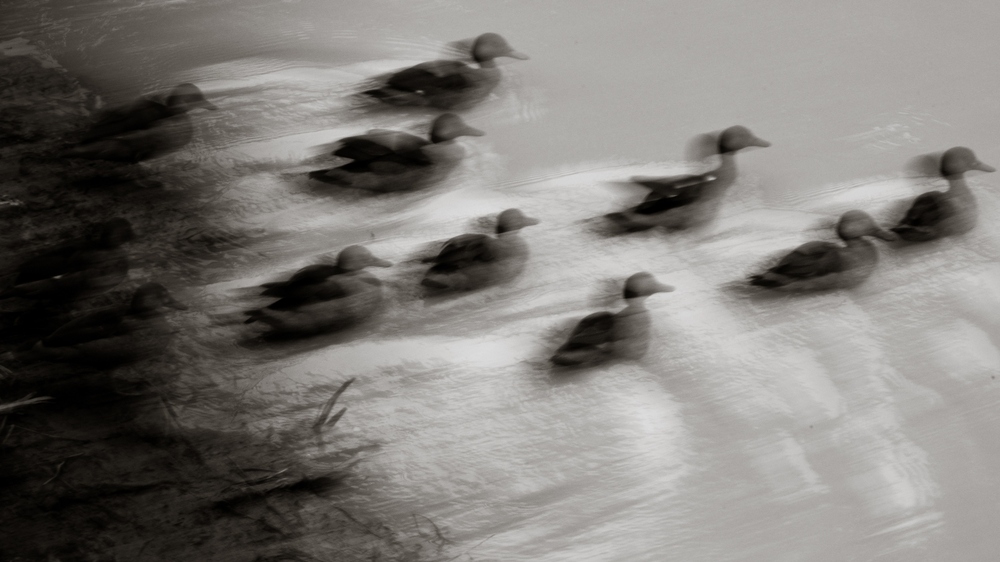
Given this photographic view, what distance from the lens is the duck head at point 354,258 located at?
230 centimetres

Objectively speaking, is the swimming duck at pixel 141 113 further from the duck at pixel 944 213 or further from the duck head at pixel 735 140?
the duck at pixel 944 213

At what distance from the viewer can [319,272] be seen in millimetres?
2244

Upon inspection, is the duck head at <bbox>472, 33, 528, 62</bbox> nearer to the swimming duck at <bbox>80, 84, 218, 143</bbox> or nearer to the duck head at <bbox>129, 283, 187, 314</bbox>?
the swimming duck at <bbox>80, 84, 218, 143</bbox>

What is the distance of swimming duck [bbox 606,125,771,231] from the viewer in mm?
2457

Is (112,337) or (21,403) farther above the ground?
(112,337)

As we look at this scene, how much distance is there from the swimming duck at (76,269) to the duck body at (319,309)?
348 mm

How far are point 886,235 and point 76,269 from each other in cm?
195

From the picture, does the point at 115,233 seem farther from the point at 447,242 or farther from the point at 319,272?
the point at 447,242

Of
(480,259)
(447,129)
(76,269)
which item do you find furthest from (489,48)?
(76,269)

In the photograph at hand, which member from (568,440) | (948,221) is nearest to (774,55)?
(948,221)

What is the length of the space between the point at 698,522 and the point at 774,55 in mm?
1519

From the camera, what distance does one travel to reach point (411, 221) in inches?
98.1

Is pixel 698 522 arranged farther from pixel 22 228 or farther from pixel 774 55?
pixel 22 228

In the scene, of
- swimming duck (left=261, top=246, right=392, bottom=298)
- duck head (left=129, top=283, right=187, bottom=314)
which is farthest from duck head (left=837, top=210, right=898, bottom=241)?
duck head (left=129, top=283, right=187, bottom=314)
